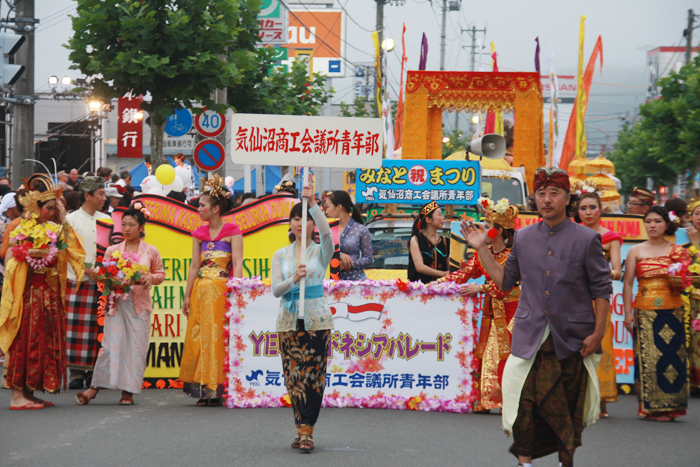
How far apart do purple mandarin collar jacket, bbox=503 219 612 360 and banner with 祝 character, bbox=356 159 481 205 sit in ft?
24.1

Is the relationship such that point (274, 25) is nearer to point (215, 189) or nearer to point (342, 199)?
point (342, 199)

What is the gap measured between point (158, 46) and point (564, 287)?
8444 mm

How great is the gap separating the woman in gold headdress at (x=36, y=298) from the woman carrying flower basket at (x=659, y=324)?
5030 millimetres

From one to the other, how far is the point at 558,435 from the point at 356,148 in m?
2.52

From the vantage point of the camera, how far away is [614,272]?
7434 mm

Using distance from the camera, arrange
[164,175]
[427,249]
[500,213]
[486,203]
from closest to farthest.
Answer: [486,203] < [500,213] < [427,249] < [164,175]

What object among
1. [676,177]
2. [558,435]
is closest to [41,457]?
[558,435]

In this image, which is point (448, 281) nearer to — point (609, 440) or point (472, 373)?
point (472, 373)

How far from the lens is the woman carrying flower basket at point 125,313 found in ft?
24.0

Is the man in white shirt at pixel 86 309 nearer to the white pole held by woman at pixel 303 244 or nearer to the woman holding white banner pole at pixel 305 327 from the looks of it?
the woman holding white banner pole at pixel 305 327

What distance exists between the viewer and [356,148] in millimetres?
5988

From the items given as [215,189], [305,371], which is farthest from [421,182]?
[305,371]

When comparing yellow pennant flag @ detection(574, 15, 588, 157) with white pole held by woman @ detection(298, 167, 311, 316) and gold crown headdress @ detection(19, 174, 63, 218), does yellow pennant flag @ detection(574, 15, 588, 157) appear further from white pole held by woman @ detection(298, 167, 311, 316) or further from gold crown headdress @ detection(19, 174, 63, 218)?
white pole held by woman @ detection(298, 167, 311, 316)

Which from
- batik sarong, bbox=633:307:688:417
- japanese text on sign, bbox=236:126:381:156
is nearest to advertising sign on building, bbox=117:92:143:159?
japanese text on sign, bbox=236:126:381:156
